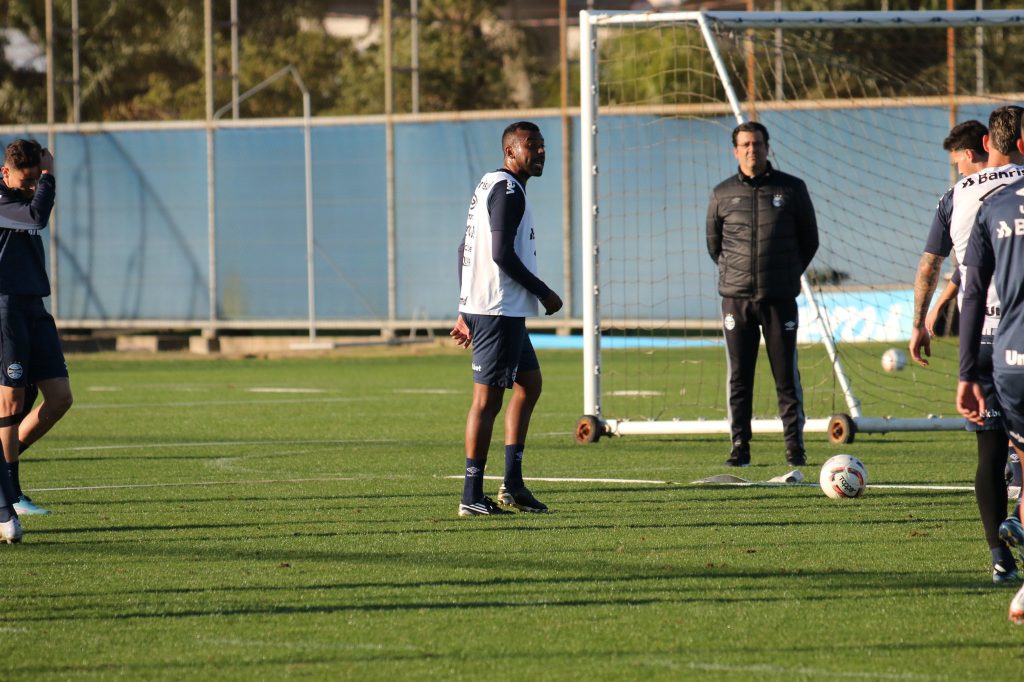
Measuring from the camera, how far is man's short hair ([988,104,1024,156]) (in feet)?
21.9

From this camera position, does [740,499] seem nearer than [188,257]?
Yes

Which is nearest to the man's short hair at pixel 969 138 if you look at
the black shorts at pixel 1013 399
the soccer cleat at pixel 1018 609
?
the black shorts at pixel 1013 399

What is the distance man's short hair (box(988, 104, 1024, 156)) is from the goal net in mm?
5833

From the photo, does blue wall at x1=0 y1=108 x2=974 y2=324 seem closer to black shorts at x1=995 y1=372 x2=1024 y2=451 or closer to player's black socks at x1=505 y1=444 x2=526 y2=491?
player's black socks at x1=505 y1=444 x2=526 y2=491

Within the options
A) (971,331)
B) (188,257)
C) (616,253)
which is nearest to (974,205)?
(971,331)

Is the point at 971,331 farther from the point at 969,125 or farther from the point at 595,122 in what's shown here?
the point at 595,122

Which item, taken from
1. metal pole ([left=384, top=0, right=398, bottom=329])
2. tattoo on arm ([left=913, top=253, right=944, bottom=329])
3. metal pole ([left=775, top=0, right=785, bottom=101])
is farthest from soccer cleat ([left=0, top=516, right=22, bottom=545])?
metal pole ([left=384, top=0, right=398, bottom=329])

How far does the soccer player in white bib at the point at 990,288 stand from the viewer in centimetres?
655

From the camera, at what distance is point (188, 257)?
101ft

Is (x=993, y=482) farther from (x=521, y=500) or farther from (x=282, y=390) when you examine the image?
(x=282, y=390)

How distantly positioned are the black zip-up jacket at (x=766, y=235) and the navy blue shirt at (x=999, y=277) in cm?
528

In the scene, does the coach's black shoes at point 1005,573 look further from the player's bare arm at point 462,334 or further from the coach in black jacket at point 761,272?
the coach in black jacket at point 761,272

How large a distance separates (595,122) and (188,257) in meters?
19.0

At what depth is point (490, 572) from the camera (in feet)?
22.8
